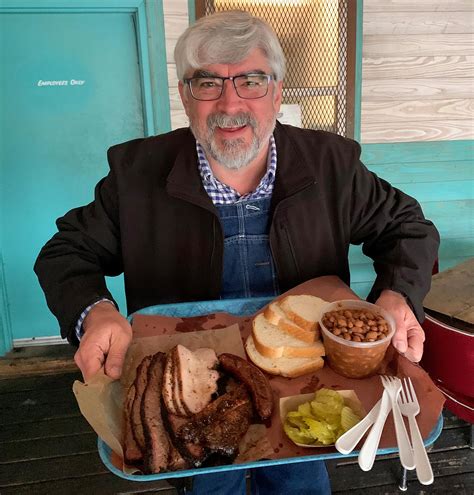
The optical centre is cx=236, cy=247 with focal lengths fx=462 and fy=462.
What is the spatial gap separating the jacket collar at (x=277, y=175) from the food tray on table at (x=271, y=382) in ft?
1.29

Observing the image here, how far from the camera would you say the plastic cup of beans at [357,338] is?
1425 mm

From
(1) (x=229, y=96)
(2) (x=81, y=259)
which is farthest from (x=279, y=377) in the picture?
(1) (x=229, y=96)

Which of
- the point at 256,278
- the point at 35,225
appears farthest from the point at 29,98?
the point at 256,278

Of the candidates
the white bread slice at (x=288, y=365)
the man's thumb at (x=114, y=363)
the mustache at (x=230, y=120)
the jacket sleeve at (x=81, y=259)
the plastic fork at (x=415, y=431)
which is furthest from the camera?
the mustache at (x=230, y=120)

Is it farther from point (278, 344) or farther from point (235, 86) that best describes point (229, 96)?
point (278, 344)

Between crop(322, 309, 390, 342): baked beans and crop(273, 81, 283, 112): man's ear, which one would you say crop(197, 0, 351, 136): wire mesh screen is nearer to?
crop(273, 81, 283, 112): man's ear

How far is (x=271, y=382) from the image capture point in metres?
1.51

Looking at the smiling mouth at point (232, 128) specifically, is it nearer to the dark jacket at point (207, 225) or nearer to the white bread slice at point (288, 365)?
the dark jacket at point (207, 225)

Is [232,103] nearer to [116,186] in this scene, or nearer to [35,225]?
[116,186]

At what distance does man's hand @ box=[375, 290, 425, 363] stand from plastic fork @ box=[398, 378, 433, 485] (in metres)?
0.11

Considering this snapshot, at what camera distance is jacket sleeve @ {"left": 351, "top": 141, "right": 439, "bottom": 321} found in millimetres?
1771

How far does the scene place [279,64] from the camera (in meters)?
1.81

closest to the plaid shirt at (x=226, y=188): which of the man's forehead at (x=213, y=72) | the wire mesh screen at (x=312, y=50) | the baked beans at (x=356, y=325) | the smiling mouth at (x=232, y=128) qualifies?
the smiling mouth at (x=232, y=128)

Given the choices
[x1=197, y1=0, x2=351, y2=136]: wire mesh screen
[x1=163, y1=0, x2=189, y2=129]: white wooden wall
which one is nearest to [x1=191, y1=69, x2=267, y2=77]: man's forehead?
[x1=163, y1=0, x2=189, y2=129]: white wooden wall
